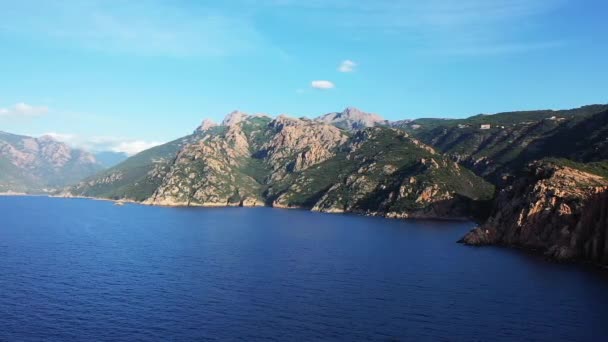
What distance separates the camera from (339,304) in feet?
384

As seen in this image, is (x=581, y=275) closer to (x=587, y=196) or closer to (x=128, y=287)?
(x=587, y=196)

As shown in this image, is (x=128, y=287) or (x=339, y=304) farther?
(x=128, y=287)

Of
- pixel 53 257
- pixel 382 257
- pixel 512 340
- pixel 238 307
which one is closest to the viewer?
pixel 512 340

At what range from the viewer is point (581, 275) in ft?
505

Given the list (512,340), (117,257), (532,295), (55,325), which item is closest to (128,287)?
(55,325)

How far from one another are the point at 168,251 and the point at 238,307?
288 ft

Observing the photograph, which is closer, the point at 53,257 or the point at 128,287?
the point at 128,287

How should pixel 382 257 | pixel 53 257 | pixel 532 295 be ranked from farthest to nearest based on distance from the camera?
pixel 382 257 → pixel 53 257 → pixel 532 295

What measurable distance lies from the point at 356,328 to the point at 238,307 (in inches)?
1104

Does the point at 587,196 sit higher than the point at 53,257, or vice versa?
the point at 587,196

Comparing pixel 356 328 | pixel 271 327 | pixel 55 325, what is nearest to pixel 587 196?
pixel 356 328

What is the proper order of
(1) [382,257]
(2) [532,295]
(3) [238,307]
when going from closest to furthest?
1. (3) [238,307]
2. (2) [532,295]
3. (1) [382,257]

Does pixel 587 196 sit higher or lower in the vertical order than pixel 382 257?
higher

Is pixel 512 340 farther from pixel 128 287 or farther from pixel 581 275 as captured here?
pixel 128 287
